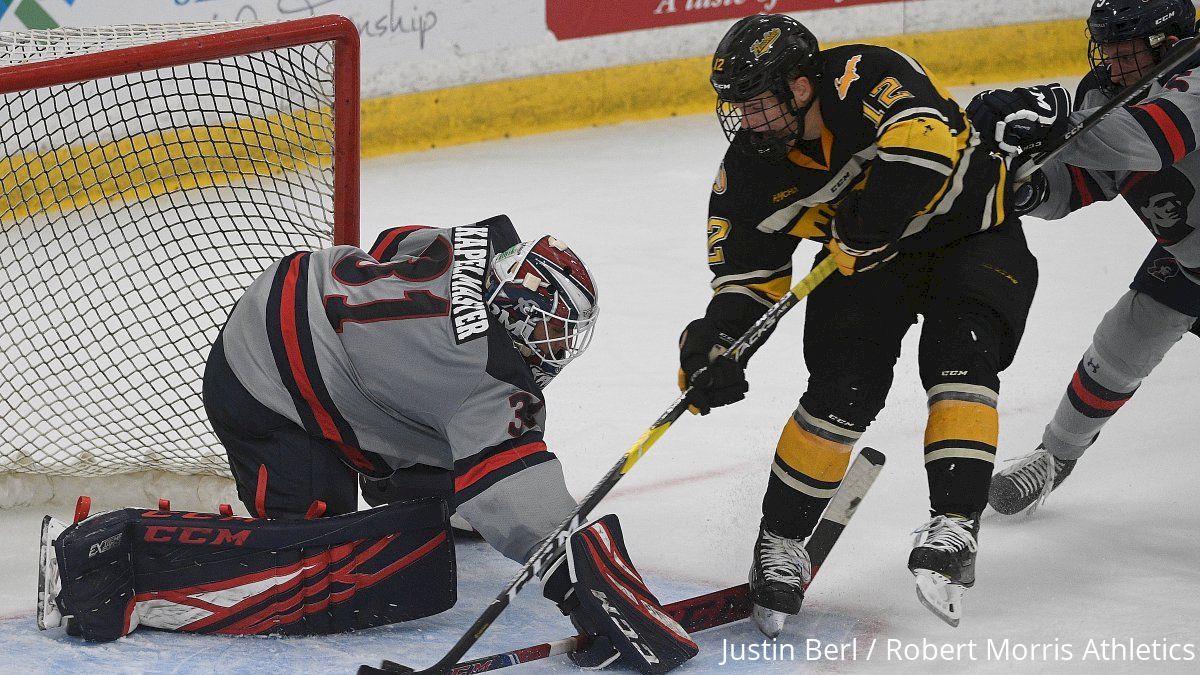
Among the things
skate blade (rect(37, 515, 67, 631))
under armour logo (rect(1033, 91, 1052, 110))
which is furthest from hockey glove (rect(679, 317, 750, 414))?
skate blade (rect(37, 515, 67, 631))

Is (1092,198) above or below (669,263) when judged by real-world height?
above

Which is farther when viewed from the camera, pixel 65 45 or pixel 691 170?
pixel 691 170

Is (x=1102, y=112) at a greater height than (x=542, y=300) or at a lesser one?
greater

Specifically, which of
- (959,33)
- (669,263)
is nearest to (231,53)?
(669,263)

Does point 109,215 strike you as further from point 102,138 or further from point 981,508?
point 981,508

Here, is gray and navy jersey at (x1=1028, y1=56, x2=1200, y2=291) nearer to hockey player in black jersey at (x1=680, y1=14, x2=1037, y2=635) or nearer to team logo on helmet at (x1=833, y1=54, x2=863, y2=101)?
hockey player in black jersey at (x1=680, y1=14, x2=1037, y2=635)

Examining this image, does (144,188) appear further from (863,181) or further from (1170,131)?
(1170,131)

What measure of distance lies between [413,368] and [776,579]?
70 cm

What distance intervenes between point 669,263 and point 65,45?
218cm

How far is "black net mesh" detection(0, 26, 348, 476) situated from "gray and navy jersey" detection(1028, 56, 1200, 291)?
57.8 inches

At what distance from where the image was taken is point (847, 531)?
2691 mm

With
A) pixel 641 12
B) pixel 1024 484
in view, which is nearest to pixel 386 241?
pixel 1024 484

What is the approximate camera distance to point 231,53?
8.34ft

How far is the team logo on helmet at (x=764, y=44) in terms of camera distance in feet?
6.79
